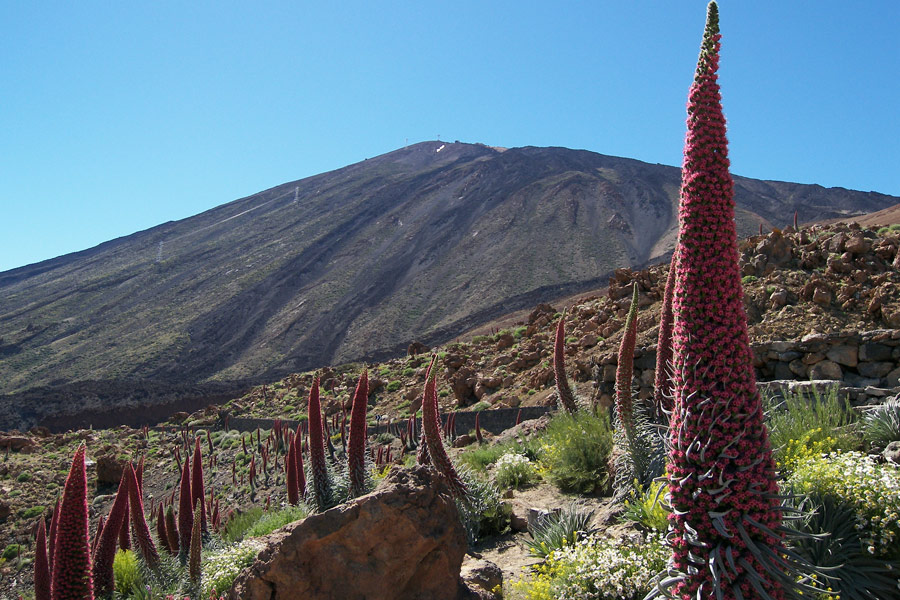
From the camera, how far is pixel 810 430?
520 centimetres

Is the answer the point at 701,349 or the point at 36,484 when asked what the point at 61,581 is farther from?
the point at 36,484

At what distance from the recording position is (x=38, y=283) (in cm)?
9044

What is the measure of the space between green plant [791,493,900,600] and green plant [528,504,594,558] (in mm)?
1735

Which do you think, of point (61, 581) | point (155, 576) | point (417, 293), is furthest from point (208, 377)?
point (61, 581)

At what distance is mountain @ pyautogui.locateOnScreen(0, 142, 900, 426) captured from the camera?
54.0 metres

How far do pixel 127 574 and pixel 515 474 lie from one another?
18.6 feet

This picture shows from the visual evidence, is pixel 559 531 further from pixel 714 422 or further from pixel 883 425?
pixel 714 422

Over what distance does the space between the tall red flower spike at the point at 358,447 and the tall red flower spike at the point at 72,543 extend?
3121 millimetres

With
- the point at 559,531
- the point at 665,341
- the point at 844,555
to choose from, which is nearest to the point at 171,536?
the point at 559,531

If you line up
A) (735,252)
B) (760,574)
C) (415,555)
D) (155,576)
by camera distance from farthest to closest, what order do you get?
(155,576) < (415,555) < (735,252) < (760,574)

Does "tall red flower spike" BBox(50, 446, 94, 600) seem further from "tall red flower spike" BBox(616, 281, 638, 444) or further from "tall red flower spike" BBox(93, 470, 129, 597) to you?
"tall red flower spike" BBox(616, 281, 638, 444)

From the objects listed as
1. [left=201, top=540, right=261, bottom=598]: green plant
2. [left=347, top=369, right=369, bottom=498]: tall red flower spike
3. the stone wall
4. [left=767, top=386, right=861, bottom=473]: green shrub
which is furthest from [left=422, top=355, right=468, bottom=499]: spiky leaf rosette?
the stone wall

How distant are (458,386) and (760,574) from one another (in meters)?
19.4

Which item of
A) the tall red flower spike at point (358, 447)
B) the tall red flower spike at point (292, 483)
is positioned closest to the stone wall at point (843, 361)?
the tall red flower spike at point (358, 447)
